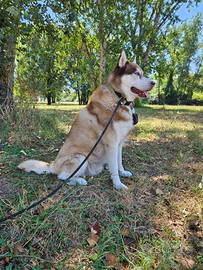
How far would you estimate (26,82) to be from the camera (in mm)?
4996

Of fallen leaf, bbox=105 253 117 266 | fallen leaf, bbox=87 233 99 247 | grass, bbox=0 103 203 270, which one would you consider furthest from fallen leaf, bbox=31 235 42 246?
fallen leaf, bbox=105 253 117 266

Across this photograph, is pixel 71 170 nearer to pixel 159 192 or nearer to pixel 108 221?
pixel 108 221

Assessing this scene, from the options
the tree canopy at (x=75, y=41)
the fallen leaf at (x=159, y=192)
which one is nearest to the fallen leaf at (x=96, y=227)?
the fallen leaf at (x=159, y=192)

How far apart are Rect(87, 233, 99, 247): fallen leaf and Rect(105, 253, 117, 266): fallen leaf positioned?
15 centimetres

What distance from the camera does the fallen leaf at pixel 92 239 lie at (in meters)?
1.44

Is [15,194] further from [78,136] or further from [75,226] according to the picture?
[78,136]

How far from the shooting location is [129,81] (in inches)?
95.4

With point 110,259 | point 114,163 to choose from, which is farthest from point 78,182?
point 110,259

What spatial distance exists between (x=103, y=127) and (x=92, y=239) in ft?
4.88

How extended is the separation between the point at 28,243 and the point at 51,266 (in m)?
0.31

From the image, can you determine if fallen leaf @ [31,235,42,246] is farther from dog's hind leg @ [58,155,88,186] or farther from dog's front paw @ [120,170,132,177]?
dog's front paw @ [120,170,132,177]

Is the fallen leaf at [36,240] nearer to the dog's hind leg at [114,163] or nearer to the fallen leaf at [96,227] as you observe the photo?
the fallen leaf at [96,227]

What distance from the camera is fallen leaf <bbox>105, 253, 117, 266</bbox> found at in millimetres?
1297

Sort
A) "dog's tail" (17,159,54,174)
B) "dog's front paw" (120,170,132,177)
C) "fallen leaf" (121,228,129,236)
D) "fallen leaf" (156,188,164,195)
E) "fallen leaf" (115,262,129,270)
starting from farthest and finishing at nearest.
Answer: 1. "dog's front paw" (120,170,132,177)
2. "dog's tail" (17,159,54,174)
3. "fallen leaf" (156,188,164,195)
4. "fallen leaf" (121,228,129,236)
5. "fallen leaf" (115,262,129,270)
